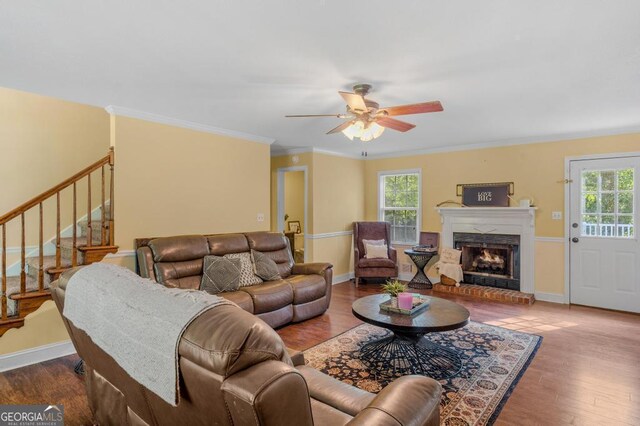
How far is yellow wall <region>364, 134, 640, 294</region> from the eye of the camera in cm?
486

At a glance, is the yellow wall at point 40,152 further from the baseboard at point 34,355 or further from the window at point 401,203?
the window at point 401,203

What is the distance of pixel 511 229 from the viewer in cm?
537

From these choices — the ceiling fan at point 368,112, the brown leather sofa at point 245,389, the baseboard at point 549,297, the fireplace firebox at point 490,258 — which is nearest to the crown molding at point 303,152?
the fireplace firebox at point 490,258

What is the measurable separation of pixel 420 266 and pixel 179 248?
381cm

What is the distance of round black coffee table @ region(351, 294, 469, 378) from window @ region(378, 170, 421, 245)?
3274 mm

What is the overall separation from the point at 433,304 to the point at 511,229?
9.30 ft

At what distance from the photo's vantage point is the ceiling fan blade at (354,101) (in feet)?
8.45

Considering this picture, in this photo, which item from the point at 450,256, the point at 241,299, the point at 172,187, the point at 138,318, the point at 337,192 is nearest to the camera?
the point at 138,318

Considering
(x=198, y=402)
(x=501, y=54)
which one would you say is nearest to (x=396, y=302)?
(x=501, y=54)

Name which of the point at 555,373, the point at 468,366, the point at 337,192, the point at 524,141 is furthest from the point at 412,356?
the point at 524,141

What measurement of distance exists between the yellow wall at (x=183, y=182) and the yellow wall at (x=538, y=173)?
3.04m

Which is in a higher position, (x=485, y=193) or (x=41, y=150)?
(x=41, y=150)

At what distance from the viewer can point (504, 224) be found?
5.42 meters

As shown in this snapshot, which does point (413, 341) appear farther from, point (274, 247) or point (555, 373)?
point (274, 247)
